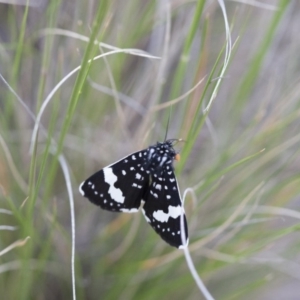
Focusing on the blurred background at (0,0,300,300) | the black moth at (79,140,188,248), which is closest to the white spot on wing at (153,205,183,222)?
the black moth at (79,140,188,248)

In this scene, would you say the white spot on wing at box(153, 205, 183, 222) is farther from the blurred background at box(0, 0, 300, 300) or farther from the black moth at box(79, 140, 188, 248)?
the blurred background at box(0, 0, 300, 300)

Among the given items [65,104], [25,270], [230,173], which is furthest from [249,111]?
[25,270]

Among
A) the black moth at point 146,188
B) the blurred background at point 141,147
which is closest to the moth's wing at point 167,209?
the black moth at point 146,188

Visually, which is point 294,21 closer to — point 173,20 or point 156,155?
point 173,20

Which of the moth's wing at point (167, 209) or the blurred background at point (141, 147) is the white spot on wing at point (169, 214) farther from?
the blurred background at point (141, 147)

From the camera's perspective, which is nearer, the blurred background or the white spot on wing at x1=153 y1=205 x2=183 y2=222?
the white spot on wing at x1=153 y1=205 x2=183 y2=222

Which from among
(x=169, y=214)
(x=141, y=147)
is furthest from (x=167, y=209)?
(x=141, y=147)
